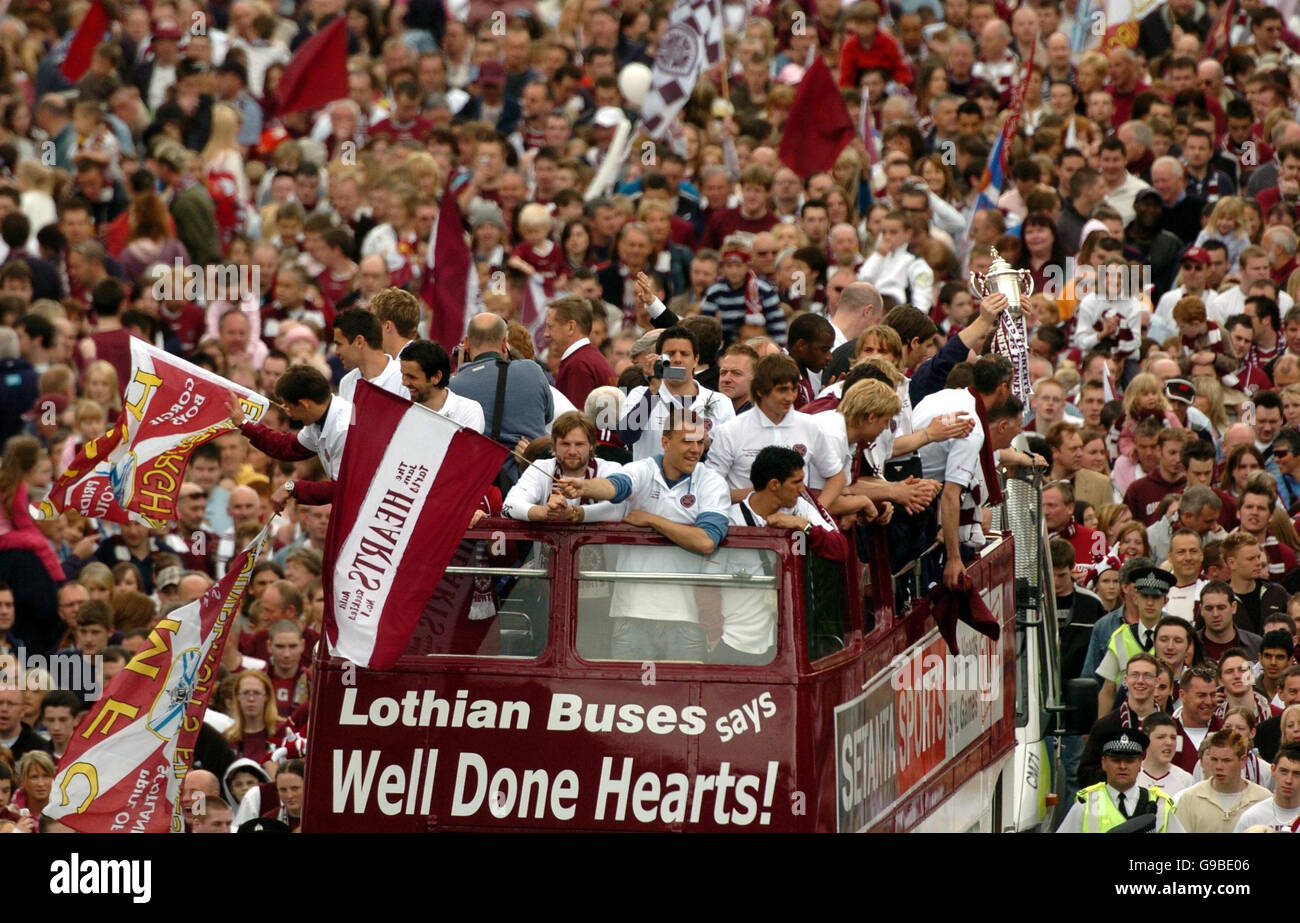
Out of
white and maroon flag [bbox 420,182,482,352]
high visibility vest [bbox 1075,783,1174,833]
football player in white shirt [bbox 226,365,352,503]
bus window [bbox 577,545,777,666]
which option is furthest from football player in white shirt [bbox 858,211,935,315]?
bus window [bbox 577,545,777,666]

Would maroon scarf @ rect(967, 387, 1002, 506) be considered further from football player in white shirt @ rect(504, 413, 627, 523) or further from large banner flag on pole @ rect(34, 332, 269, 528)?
large banner flag on pole @ rect(34, 332, 269, 528)

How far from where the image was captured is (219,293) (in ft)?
76.0

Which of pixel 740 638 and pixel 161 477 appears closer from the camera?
pixel 740 638

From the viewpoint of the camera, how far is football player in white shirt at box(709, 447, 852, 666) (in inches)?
486

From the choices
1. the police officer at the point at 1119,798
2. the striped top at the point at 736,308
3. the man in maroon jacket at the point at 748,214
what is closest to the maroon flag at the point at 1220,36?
the man in maroon jacket at the point at 748,214

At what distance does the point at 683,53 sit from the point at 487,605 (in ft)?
43.2

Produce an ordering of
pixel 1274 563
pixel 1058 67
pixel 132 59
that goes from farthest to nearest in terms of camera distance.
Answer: pixel 132 59
pixel 1058 67
pixel 1274 563

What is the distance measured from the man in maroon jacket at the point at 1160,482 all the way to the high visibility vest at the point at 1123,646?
5.11ft

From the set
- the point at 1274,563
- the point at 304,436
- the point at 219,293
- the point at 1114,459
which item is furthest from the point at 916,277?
the point at 304,436

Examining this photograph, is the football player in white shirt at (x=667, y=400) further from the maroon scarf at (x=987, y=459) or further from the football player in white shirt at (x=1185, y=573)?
the football player in white shirt at (x=1185, y=573)

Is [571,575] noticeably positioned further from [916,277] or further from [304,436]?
[916,277]

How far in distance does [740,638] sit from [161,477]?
3107 millimetres

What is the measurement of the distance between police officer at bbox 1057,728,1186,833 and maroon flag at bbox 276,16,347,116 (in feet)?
45.1

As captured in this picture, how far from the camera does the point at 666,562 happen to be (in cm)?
1248
